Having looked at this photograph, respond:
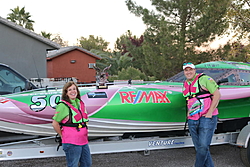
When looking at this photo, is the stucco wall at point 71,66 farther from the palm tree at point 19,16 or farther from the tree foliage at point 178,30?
the palm tree at point 19,16

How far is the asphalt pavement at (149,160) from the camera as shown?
4.97 meters

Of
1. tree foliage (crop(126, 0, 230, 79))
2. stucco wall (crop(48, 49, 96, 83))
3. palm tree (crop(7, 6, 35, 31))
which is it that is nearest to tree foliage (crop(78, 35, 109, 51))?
palm tree (crop(7, 6, 35, 31))

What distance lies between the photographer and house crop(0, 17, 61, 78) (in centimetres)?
1480

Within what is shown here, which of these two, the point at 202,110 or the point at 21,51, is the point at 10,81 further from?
the point at 21,51

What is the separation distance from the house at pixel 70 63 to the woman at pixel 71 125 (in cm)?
2130

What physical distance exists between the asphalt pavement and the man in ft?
4.52

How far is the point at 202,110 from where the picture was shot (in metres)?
3.65

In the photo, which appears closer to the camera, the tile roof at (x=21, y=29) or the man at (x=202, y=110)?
the man at (x=202, y=110)

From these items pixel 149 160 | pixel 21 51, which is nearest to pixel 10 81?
pixel 149 160

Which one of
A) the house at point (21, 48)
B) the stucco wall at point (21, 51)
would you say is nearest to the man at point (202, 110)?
the house at point (21, 48)

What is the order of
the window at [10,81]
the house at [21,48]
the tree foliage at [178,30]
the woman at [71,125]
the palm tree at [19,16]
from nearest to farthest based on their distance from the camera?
the woman at [71,125], the window at [10,81], the tree foliage at [178,30], the house at [21,48], the palm tree at [19,16]

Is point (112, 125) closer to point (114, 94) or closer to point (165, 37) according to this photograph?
point (114, 94)

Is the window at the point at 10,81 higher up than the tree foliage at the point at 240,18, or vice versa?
the tree foliage at the point at 240,18

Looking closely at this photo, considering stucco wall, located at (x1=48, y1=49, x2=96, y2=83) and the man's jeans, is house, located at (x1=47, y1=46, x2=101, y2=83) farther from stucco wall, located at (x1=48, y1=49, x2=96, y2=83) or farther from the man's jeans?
the man's jeans
